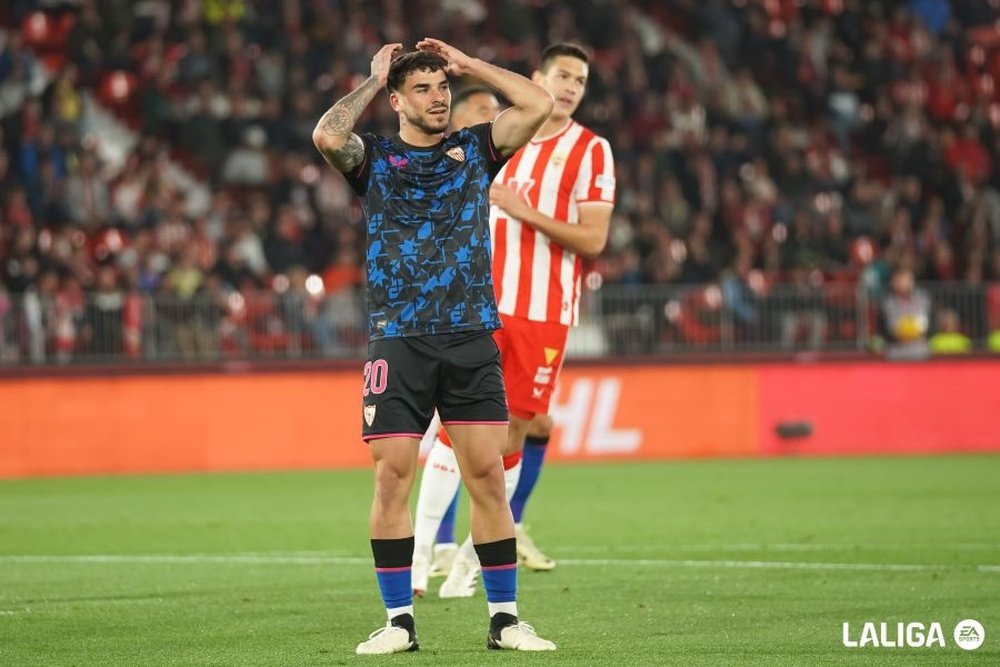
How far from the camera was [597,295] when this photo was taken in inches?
779

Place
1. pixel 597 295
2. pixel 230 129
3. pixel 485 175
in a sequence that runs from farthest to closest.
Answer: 1. pixel 230 129
2. pixel 597 295
3. pixel 485 175

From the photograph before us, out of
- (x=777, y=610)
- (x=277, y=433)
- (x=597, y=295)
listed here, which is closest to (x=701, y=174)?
(x=597, y=295)

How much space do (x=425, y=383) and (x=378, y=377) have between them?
0.19 m

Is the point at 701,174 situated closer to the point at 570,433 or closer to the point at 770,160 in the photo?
the point at 770,160

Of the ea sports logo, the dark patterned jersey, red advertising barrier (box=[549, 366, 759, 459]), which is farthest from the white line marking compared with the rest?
red advertising barrier (box=[549, 366, 759, 459])

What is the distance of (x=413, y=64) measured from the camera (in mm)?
7039

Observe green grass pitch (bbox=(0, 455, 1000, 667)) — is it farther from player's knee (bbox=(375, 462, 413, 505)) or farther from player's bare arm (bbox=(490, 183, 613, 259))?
player's bare arm (bbox=(490, 183, 613, 259))

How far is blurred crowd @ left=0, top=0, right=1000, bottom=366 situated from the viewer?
66.8ft

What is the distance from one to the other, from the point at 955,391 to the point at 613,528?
9.87 m

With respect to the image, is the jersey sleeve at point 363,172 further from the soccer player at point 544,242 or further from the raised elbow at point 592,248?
the raised elbow at point 592,248

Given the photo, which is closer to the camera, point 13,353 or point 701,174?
point 13,353

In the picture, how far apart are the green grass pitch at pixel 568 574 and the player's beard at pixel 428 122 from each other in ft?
6.94

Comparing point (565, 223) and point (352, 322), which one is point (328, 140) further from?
point (352, 322)

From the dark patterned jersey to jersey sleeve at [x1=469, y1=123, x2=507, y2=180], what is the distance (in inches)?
2.0
